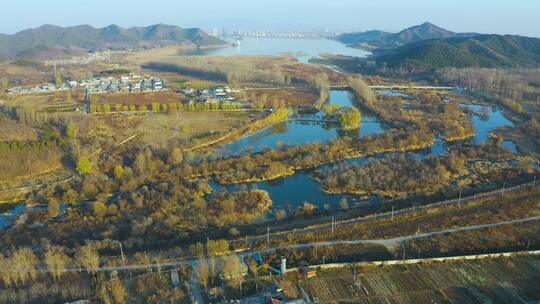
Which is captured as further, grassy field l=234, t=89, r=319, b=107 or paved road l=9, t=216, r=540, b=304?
grassy field l=234, t=89, r=319, b=107

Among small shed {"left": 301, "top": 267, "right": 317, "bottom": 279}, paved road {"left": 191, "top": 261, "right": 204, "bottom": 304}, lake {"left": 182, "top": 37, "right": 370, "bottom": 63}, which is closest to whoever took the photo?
paved road {"left": 191, "top": 261, "right": 204, "bottom": 304}

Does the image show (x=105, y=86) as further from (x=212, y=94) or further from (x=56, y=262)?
(x=56, y=262)

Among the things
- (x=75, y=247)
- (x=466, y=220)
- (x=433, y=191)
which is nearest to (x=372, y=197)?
(x=433, y=191)

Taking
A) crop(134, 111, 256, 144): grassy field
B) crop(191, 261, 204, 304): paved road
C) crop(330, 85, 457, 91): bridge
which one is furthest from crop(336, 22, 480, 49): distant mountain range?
crop(191, 261, 204, 304): paved road

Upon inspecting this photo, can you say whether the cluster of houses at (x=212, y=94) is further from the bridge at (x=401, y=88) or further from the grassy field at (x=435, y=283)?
the grassy field at (x=435, y=283)

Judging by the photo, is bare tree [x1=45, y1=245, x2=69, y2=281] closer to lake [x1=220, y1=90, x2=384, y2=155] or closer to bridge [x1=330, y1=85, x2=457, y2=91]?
lake [x1=220, y1=90, x2=384, y2=155]

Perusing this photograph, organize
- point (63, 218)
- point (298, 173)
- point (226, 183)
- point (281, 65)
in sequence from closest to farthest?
point (63, 218)
point (226, 183)
point (298, 173)
point (281, 65)

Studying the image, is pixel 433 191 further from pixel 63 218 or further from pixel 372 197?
pixel 63 218
